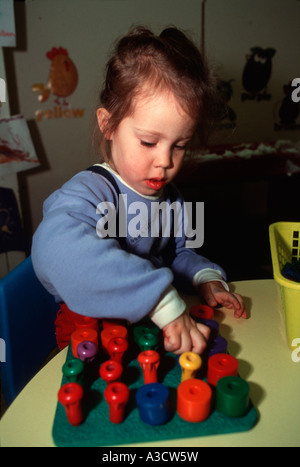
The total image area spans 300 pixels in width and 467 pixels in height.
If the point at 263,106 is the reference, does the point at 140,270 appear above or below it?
below

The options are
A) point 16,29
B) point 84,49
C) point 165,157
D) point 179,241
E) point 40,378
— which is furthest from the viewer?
point 84,49

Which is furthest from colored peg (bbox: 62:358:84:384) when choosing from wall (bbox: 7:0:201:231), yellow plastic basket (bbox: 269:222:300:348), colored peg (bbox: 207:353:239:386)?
wall (bbox: 7:0:201:231)

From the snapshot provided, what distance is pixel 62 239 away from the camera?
47 centimetres

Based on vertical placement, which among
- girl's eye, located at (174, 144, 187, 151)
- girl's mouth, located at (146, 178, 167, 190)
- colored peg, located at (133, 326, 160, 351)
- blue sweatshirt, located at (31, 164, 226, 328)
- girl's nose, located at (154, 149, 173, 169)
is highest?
girl's eye, located at (174, 144, 187, 151)

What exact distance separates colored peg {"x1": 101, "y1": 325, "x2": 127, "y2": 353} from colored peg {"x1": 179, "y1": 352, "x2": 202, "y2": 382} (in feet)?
0.30

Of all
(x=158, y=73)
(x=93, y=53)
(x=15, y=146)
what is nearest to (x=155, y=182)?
(x=158, y=73)

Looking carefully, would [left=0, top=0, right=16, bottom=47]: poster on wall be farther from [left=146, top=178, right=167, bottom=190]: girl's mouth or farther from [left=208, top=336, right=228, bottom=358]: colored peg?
[left=208, top=336, right=228, bottom=358]: colored peg

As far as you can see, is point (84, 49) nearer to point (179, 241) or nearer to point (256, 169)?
point (256, 169)

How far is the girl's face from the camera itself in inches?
22.8

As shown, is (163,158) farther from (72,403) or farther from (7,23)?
(7,23)

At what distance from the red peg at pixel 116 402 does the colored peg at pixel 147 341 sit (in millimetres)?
81

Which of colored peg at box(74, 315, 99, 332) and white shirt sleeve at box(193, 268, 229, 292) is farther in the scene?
white shirt sleeve at box(193, 268, 229, 292)
